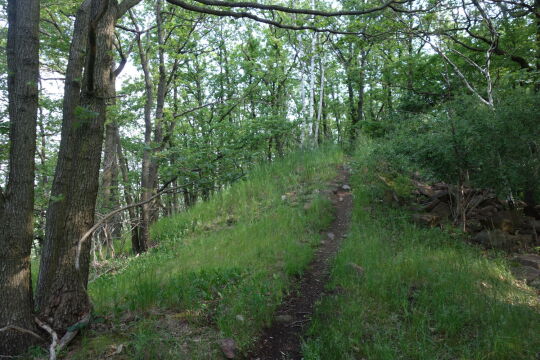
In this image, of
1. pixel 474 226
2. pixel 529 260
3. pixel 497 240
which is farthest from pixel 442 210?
pixel 529 260

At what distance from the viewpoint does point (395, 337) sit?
3.66 metres

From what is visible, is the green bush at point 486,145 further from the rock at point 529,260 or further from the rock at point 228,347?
the rock at point 228,347

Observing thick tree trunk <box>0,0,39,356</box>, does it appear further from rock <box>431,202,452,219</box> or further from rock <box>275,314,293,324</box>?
rock <box>431,202,452,219</box>

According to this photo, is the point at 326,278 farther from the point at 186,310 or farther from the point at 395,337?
the point at 186,310

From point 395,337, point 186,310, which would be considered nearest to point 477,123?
point 395,337

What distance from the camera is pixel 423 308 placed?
411 centimetres

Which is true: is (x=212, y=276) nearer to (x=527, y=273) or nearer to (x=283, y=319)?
(x=283, y=319)

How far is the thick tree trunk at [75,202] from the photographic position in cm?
345

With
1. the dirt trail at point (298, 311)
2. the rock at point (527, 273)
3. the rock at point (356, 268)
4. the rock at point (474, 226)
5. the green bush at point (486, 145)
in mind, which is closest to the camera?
the dirt trail at point (298, 311)

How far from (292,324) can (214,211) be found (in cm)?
552

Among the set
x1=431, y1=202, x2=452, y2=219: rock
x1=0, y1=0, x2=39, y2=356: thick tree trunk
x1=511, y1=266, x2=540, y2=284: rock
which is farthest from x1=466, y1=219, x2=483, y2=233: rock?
x1=0, y1=0, x2=39, y2=356: thick tree trunk

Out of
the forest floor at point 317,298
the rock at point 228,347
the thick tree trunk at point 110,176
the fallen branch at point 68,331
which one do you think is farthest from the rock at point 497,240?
the thick tree trunk at point 110,176

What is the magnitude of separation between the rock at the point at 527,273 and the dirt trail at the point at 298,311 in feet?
9.29

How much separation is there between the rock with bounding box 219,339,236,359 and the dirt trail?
0.67ft
